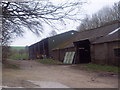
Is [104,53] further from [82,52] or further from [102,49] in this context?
[82,52]

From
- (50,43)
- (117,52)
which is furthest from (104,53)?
(50,43)

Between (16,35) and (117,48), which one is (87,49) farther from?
(16,35)

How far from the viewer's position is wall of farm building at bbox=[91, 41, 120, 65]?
16000mm

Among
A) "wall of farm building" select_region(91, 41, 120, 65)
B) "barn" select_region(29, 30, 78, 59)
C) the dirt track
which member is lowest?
the dirt track

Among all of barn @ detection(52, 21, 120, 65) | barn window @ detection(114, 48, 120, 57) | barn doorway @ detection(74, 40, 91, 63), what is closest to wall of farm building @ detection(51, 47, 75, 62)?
barn @ detection(52, 21, 120, 65)

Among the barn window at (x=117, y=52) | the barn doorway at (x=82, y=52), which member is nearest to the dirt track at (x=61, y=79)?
the barn window at (x=117, y=52)

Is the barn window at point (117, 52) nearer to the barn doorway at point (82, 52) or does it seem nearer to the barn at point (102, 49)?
the barn at point (102, 49)

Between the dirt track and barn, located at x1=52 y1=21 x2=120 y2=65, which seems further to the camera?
barn, located at x1=52 y1=21 x2=120 y2=65

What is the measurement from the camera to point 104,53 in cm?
1731

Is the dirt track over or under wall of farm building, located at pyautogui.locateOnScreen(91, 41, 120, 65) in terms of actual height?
under

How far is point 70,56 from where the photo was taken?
25.2 m

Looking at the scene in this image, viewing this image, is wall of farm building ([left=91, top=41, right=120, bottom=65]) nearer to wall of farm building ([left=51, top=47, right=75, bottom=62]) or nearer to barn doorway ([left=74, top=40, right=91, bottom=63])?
barn doorway ([left=74, top=40, right=91, bottom=63])

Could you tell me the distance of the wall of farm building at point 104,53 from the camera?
16.0 m

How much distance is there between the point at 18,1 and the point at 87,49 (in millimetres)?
13397
